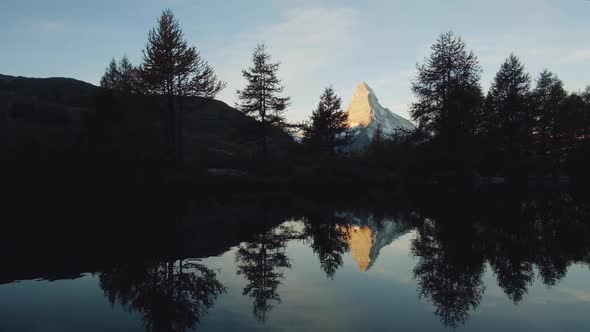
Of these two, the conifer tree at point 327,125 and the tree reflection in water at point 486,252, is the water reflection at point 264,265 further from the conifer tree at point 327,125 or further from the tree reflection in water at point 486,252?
the conifer tree at point 327,125

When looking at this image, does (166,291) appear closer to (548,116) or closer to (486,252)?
(486,252)

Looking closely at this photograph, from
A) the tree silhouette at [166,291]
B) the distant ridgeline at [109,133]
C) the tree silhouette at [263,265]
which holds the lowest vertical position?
the tree silhouette at [263,265]

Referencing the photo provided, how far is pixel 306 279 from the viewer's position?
7.59 m

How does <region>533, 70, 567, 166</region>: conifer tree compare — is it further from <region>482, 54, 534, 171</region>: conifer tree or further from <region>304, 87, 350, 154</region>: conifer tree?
<region>304, 87, 350, 154</region>: conifer tree

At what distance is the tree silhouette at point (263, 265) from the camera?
626cm

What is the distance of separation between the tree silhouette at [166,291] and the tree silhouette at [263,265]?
0.67 metres

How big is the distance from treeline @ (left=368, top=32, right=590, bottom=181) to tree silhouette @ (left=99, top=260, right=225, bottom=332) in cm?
3028

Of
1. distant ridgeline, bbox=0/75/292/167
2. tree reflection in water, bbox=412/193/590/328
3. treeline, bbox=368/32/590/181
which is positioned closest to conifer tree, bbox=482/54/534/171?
treeline, bbox=368/32/590/181

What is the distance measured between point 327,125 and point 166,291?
134 feet

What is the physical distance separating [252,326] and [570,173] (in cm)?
5578

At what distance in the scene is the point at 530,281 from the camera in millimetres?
7086

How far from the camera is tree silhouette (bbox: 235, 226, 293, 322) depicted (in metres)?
6.26

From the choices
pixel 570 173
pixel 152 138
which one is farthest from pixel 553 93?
pixel 152 138

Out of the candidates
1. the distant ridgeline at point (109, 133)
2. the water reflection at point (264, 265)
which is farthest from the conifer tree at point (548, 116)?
the water reflection at point (264, 265)
